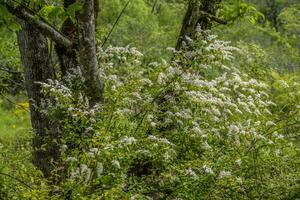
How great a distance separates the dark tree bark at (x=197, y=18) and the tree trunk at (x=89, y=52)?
4.88 ft

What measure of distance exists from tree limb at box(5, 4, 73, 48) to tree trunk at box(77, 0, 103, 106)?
0.34 m

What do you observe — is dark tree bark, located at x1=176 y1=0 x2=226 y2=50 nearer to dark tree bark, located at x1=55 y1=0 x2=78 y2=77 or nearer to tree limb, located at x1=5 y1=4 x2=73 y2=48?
dark tree bark, located at x1=55 y1=0 x2=78 y2=77

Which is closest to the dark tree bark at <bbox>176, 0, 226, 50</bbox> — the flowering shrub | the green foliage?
the green foliage

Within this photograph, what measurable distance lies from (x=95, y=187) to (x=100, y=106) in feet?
2.46

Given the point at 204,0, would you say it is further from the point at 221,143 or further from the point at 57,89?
the point at 57,89

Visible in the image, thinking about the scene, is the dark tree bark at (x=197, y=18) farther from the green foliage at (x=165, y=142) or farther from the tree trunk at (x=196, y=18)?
the green foliage at (x=165, y=142)

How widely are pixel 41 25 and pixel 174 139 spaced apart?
5.57 ft

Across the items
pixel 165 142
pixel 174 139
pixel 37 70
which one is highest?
pixel 37 70

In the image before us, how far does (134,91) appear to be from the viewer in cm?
488

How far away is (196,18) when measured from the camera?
5.75m

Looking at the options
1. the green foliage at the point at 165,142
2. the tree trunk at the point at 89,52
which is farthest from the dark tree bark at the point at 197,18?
the tree trunk at the point at 89,52

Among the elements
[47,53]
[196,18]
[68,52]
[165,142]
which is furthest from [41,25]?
[196,18]

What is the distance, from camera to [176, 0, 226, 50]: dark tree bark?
5746mm

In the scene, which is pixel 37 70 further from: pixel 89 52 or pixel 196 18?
pixel 196 18
